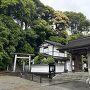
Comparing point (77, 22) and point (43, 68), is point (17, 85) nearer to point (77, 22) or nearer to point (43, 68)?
point (43, 68)

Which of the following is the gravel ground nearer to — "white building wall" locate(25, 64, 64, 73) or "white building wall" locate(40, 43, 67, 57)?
"white building wall" locate(25, 64, 64, 73)

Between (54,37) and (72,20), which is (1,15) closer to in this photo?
(54,37)

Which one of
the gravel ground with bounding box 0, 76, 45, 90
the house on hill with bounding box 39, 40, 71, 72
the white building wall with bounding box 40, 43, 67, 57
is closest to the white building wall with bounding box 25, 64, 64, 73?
the gravel ground with bounding box 0, 76, 45, 90

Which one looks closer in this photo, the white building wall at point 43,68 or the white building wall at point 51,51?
the white building wall at point 43,68

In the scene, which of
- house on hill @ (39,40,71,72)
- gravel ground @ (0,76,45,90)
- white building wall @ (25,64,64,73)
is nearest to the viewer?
gravel ground @ (0,76,45,90)

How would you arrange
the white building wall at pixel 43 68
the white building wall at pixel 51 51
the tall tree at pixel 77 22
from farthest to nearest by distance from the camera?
the tall tree at pixel 77 22 → the white building wall at pixel 51 51 → the white building wall at pixel 43 68

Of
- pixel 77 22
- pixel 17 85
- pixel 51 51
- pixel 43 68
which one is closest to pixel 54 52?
pixel 51 51

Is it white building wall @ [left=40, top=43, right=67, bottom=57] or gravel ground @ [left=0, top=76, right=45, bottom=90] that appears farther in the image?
white building wall @ [left=40, top=43, right=67, bottom=57]

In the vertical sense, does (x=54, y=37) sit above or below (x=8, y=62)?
above

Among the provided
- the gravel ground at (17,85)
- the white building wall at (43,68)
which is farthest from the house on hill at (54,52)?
the gravel ground at (17,85)

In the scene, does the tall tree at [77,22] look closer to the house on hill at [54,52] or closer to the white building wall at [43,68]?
the house on hill at [54,52]

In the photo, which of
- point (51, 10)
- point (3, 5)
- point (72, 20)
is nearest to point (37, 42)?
point (51, 10)

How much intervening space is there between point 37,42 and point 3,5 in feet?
50.4

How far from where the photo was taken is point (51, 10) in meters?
51.5
